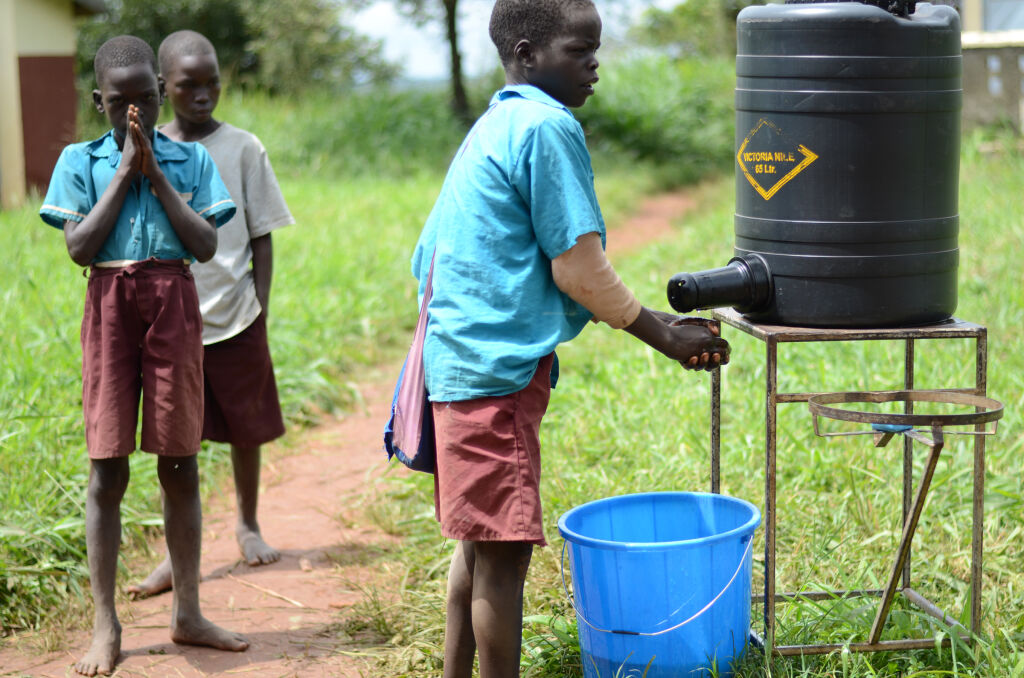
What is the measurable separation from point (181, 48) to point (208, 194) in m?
0.86

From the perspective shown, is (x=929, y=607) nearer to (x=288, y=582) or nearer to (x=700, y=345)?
(x=700, y=345)

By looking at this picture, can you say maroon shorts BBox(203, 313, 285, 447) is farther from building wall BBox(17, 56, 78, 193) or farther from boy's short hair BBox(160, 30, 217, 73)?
building wall BBox(17, 56, 78, 193)

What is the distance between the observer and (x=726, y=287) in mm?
2676

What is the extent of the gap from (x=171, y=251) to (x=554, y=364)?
1.26 m

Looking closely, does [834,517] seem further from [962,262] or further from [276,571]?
[962,262]

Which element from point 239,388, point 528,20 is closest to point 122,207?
point 239,388

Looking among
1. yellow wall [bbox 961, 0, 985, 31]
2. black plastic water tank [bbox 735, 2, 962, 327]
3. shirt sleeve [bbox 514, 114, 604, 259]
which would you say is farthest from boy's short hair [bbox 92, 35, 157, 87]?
yellow wall [bbox 961, 0, 985, 31]

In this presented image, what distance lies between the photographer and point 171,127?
157 inches

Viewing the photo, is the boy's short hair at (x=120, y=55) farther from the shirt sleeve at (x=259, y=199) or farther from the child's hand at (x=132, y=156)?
the shirt sleeve at (x=259, y=199)

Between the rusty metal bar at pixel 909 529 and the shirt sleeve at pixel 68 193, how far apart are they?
90.9 inches

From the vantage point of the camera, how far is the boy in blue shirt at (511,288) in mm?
2287

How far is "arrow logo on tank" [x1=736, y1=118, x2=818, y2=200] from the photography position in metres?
2.61

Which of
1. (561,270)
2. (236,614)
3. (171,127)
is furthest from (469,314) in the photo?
(171,127)

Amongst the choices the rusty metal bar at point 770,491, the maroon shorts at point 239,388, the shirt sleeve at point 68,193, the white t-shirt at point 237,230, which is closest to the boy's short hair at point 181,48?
the white t-shirt at point 237,230
